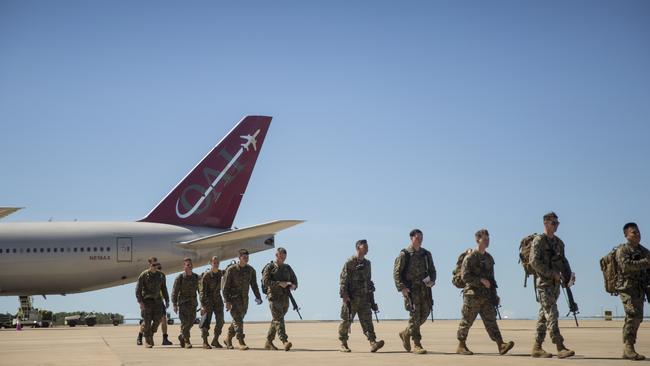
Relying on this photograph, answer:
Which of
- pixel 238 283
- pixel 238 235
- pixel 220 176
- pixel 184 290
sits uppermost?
pixel 220 176

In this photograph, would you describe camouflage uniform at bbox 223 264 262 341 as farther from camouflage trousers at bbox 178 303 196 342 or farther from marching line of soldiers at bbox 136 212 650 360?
camouflage trousers at bbox 178 303 196 342

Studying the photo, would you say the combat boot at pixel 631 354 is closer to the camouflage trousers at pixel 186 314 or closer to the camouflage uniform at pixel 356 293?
the camouflage uniform at pixel 356 293

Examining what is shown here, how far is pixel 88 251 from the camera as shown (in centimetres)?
3584

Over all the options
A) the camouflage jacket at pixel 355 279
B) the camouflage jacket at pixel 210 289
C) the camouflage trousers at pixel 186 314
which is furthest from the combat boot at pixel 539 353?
the camouflage trousers at pixel 186 314

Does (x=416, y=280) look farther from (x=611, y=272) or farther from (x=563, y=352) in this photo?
(x=611, y=272)

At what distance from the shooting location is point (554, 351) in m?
14.4

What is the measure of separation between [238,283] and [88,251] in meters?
20.4

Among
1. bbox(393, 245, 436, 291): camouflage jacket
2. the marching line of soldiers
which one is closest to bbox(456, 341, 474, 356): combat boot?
the marching line of soldiers

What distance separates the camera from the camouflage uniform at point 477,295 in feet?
45.7

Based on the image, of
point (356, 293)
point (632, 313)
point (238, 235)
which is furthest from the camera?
point (238, 235)

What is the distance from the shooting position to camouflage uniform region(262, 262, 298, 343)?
16391mm

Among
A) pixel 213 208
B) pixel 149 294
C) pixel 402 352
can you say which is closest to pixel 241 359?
pixel 402 352

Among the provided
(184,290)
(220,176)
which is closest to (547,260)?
(184,290)

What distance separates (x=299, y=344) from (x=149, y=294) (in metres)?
3.51
